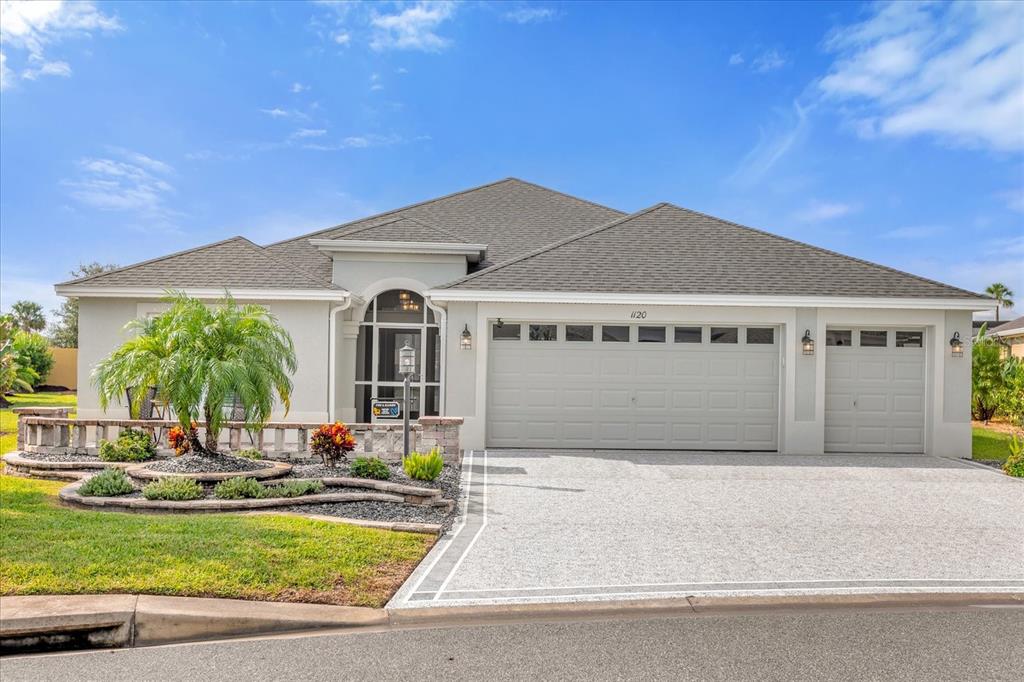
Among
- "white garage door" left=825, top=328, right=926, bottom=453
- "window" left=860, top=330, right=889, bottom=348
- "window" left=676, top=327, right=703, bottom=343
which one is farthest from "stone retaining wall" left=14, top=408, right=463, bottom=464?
"window" left=860, top=330, right=889, bottom=348

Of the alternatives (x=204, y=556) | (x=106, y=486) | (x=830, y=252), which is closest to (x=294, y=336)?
(x=106, y=486)

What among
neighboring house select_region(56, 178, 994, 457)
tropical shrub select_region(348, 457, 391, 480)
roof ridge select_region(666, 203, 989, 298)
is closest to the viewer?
tropical shrub select_region(348, 457, 391, 480)

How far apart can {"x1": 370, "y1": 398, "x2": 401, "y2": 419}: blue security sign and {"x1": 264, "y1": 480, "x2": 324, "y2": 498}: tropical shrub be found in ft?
15.2

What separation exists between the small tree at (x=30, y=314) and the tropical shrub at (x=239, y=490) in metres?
43.3

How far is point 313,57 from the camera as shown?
14.7m

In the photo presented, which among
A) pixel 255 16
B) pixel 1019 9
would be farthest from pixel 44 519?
pixel 1019 9

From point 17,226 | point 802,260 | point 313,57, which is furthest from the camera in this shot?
point 17,226

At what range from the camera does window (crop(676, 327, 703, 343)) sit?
509 inches

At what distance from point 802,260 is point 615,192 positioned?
10.4m

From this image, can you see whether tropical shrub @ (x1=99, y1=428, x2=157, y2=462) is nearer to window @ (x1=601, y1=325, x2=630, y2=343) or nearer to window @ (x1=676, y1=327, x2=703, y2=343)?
window @ (x1=601, y1=325, x2=630, y2=343)

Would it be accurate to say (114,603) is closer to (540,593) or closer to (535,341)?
(540,593)

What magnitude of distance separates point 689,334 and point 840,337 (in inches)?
123

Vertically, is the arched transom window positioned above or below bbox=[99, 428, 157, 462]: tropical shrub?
above

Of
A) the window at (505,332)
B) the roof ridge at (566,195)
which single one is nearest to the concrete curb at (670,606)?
the window at (505,332)
